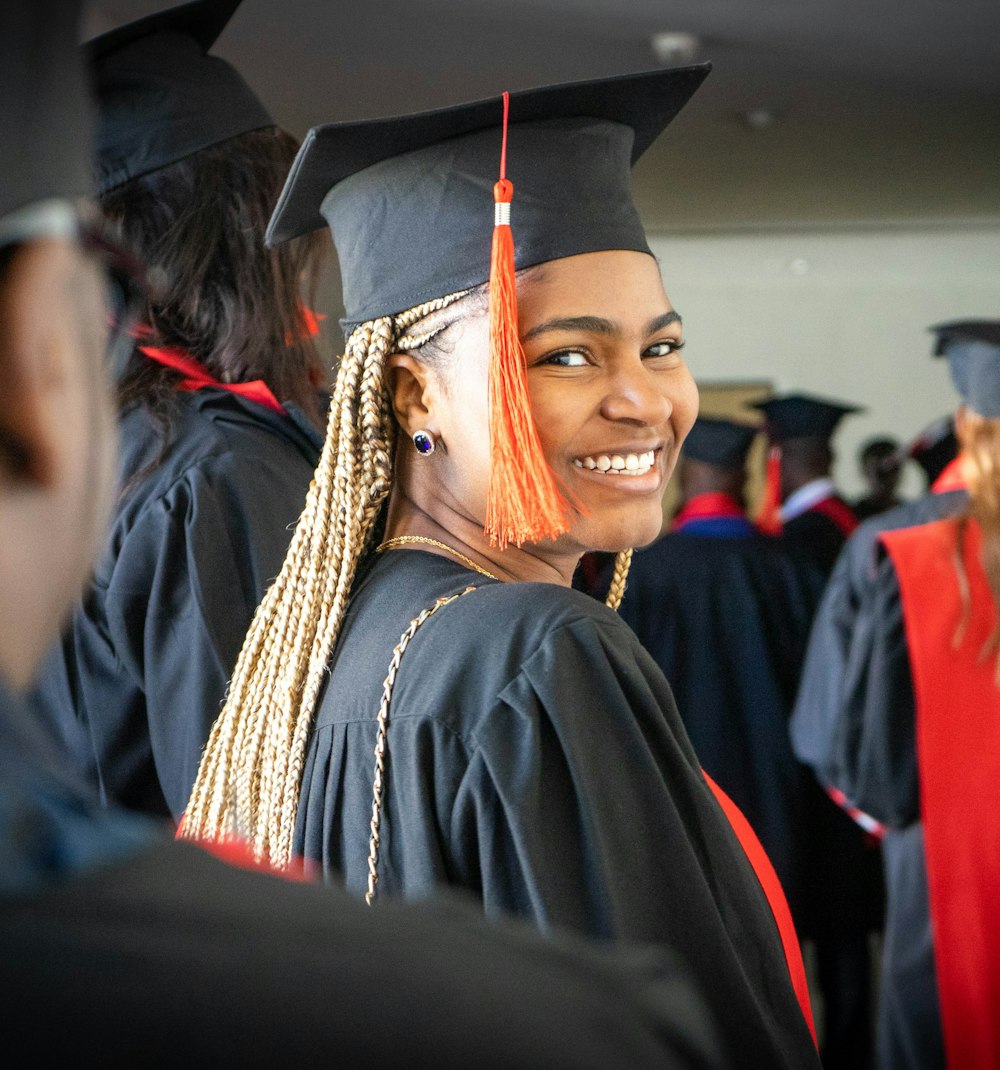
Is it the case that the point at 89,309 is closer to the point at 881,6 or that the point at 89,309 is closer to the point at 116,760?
the point at 116,760

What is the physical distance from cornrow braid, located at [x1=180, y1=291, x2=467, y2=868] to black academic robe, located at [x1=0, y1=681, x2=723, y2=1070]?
30.7 inches

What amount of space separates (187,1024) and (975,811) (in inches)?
111

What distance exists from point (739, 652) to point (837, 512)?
77cm

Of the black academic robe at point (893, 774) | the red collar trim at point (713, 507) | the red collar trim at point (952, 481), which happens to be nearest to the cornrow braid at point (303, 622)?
the black academic robe at point (893, 774)

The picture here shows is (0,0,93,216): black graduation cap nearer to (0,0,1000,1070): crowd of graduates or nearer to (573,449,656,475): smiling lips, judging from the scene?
(0,0,1000,1070): crowd of graduates

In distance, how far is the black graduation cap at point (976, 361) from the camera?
2941 mm

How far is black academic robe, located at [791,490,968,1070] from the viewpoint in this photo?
3.03 metres

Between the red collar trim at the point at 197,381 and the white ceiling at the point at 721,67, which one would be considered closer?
the red collar trim at the point at 197,381

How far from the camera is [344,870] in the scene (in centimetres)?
118

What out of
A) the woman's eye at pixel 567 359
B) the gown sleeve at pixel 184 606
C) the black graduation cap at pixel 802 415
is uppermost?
the black graduation cap at pixel 802 415

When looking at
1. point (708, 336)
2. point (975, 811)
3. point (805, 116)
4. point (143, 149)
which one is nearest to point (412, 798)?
point (143, 149)

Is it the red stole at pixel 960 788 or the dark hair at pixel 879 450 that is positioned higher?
the dark hair at pixel 879 450

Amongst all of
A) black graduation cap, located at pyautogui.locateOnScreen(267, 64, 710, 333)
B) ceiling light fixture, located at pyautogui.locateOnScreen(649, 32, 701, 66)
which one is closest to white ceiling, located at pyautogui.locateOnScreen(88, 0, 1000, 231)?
ceiling light fixture, located at pyautogui.locateOnScreen(649, 32, 701, 66)

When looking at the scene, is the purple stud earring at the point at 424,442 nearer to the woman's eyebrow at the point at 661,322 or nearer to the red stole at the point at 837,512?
the woman's eyebrow at the point at 661,322
